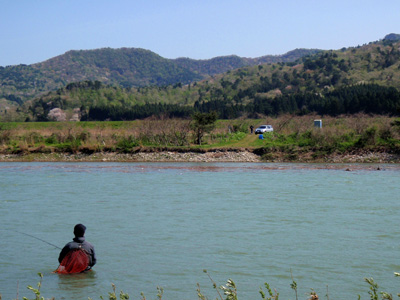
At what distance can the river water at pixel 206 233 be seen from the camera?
12.9 meters

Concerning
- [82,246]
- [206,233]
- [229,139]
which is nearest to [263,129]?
[229,139]

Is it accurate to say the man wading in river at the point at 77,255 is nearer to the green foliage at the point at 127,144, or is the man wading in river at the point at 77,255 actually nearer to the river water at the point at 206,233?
the river water at the point at 206,233

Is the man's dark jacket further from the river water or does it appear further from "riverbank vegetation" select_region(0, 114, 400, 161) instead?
"riverbank vegetation" select_region(0, 114, 400, 161)

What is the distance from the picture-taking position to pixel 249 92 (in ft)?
501

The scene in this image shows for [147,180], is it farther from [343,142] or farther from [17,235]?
[343,142]

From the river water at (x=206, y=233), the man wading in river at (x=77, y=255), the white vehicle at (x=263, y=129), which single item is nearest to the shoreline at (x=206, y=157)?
the white vehicle at (x=263, y=129)

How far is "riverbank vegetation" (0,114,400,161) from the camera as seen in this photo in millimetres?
50656

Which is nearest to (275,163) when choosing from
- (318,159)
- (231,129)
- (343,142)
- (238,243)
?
(318,159)

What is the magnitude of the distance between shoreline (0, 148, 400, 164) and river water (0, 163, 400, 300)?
13.1 m

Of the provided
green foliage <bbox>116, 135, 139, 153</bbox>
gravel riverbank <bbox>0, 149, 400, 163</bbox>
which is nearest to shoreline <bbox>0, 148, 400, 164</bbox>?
gravel riverbank <bbox>0, 149, 400, 163</bbox>

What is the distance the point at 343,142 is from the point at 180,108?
64949 millimetres

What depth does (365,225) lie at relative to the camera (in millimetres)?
19547

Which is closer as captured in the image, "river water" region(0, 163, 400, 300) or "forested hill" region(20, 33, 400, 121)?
"river water" region(0, 163, 400, 300)

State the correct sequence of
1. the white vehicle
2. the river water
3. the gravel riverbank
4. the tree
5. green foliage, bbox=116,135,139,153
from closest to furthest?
the river water < the gravel riverbank < green foliage, bbox=116,135,139,153 < the tree < the white vehicle
